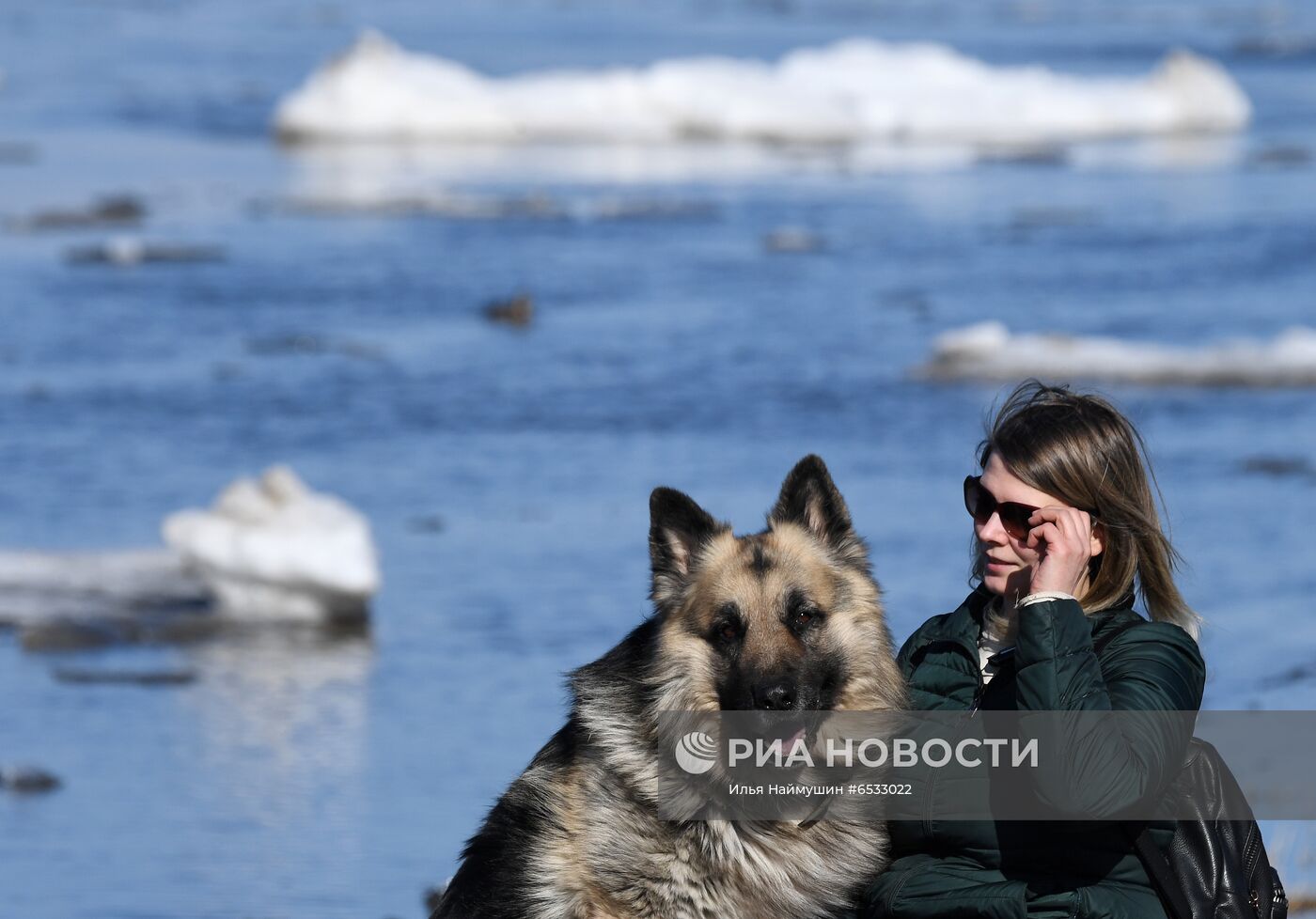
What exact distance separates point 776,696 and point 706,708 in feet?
0.65

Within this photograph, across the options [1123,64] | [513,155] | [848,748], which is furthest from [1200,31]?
[848,748]

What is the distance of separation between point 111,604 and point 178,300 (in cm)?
892

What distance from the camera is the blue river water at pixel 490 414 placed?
9391 mm

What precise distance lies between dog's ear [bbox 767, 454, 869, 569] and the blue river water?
1.91 m

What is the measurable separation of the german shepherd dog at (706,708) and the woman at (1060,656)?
0.55 feet

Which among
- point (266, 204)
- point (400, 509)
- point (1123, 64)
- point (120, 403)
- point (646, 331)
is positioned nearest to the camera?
point (400, 509)

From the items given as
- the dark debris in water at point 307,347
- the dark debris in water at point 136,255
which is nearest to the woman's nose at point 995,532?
the dark debris in water at point 307,347

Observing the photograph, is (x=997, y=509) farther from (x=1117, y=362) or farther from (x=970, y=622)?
(x=1117, y=362)

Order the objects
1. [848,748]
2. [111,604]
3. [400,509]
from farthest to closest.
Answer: [400,509], [111,604], [848,748]

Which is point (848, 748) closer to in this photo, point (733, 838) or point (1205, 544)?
point (733, 838)

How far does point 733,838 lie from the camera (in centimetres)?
446

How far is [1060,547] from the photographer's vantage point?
13.4 feet

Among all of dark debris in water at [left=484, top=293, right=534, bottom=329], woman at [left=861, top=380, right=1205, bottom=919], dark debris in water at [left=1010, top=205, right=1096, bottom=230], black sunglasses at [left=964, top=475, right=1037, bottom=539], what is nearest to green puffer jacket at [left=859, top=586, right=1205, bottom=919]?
woman at [left=861, top=380, right=1205, bottom=919]

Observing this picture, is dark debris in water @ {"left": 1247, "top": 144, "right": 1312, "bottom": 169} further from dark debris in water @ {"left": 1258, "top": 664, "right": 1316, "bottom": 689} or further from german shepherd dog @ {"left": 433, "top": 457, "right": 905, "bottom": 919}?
german shepherd dog @ {"left": 433, "top": 457, "right": 905, "bottom": 919}
